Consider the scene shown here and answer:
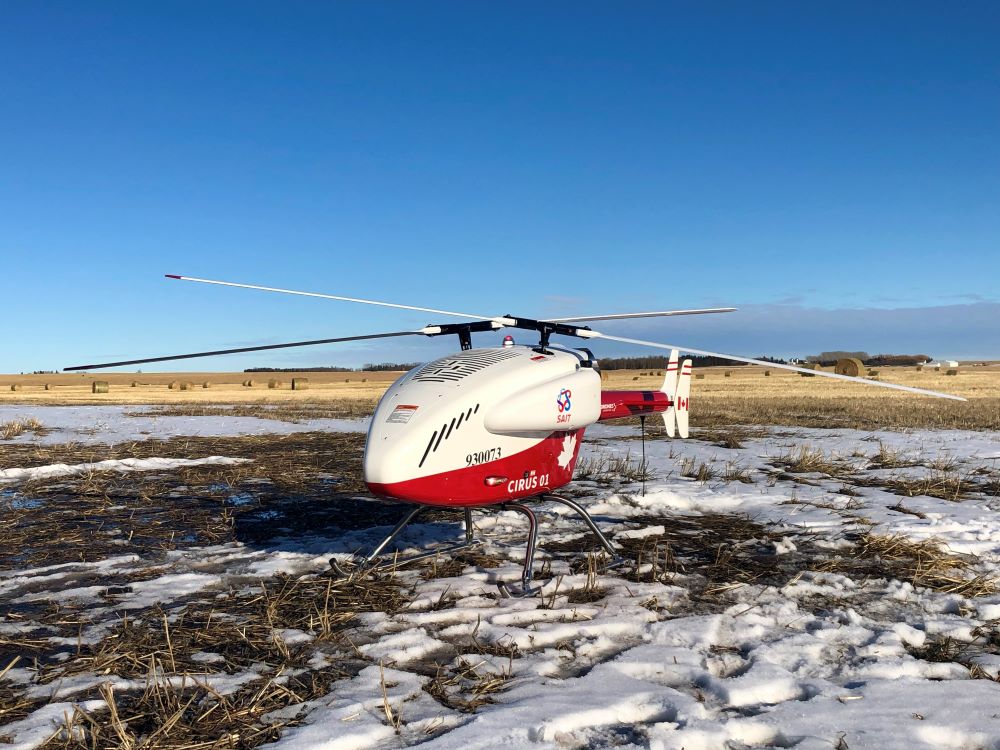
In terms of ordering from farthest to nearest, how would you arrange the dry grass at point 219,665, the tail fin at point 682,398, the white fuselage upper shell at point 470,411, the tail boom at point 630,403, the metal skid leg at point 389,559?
the tail fin at point 682,398 < the tail boom at point 630,403 < the metal skid leg at point 389,559 < the white fuselage upper shell at point 470,411 < the dry grass at point 219,665

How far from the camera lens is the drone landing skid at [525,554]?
560 cm

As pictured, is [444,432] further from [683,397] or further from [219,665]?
[683,397]

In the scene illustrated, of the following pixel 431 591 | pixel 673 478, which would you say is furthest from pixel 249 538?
pixel 673 478

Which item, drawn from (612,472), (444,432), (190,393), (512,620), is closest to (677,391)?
(612,472)

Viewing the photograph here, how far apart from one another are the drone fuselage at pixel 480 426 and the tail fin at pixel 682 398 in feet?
11.3

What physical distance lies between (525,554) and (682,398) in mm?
4308

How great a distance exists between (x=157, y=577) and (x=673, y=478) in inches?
291

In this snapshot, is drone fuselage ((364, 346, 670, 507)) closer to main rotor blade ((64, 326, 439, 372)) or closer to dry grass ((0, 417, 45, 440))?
main rotor blade ((64, 326, 439, 372))

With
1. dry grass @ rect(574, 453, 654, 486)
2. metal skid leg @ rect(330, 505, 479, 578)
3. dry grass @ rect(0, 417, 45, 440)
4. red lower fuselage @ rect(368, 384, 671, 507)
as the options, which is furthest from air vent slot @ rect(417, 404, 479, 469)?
dry grass @ rect(0, 417, 45, 440)

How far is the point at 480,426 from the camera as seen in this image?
18.0 ft

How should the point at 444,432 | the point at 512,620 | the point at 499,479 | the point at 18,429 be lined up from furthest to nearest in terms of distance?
the point at 18,429, the point at 499,479, the point at 444,432, the point at 512,620

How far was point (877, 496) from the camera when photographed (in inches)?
360

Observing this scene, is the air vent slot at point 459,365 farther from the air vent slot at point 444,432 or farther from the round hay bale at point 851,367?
the round hay bale at point 851,367

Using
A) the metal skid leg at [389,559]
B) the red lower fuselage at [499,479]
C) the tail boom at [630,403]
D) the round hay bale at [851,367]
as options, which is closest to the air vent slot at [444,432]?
the red lower fuselage at [499,479]
